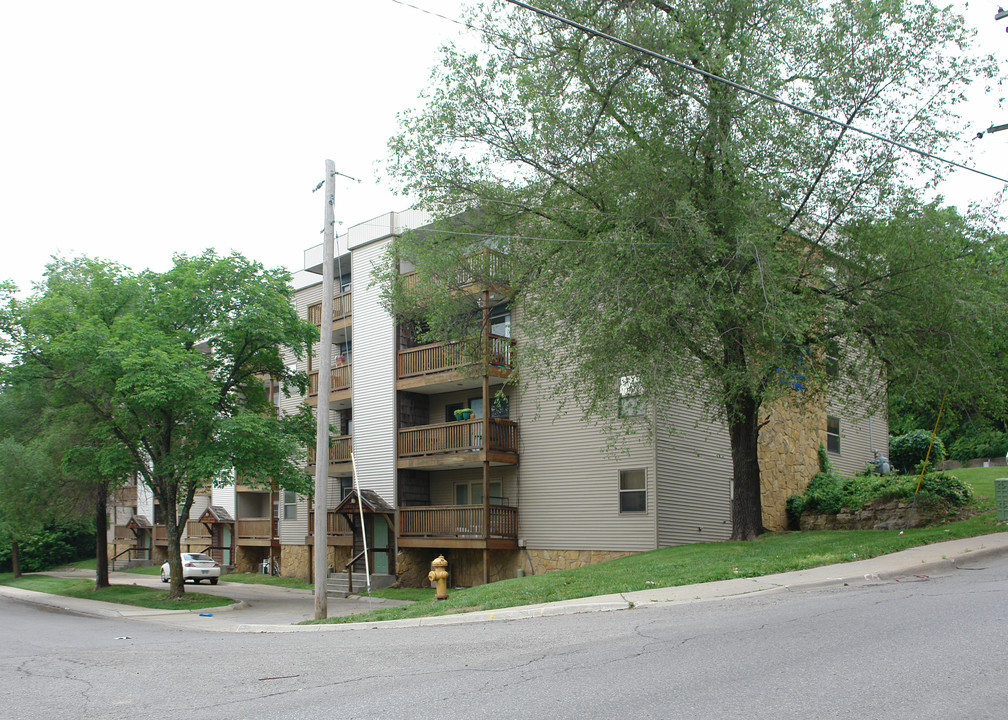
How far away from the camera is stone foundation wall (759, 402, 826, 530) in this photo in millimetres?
24938

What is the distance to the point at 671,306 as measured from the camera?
15.2 m

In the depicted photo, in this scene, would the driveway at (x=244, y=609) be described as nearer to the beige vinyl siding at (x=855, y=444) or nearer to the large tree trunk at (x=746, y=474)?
the large tree trunk at (x=746, y=474)

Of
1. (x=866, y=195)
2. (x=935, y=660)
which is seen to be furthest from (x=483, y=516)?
(x=935, y=660)

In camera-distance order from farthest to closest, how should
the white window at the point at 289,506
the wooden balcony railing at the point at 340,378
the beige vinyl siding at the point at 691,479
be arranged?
the white window at the point at 289,506, the wooden balcony railing at the point at 340,378, the beige vinyl siding at the point at 691,479

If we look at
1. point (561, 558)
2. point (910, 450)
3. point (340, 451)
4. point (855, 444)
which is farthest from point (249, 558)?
point (910, 450)

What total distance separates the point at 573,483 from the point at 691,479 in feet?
10.9

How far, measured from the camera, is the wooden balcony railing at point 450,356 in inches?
859

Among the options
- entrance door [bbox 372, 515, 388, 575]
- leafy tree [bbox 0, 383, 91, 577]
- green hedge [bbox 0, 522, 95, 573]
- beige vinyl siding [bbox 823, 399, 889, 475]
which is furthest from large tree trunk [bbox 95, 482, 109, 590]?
beige vinyl siding [bbox 823, 399, 889, 475]

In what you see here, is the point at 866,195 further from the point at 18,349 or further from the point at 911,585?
the point at 18,349

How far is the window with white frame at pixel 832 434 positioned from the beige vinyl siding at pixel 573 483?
9434 mm

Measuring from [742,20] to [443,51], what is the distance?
21.8ft

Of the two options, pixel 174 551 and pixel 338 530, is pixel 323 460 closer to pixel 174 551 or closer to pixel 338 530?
pixel 174 551

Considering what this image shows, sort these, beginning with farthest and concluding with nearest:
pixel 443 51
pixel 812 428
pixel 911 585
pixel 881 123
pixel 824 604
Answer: pixel 812 428
pixel 443 51
pixel 881 123
pixel 911 585
pixel 824 604

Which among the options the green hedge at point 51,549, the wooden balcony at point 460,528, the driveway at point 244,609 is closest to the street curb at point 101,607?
the driveway at point 244,609
